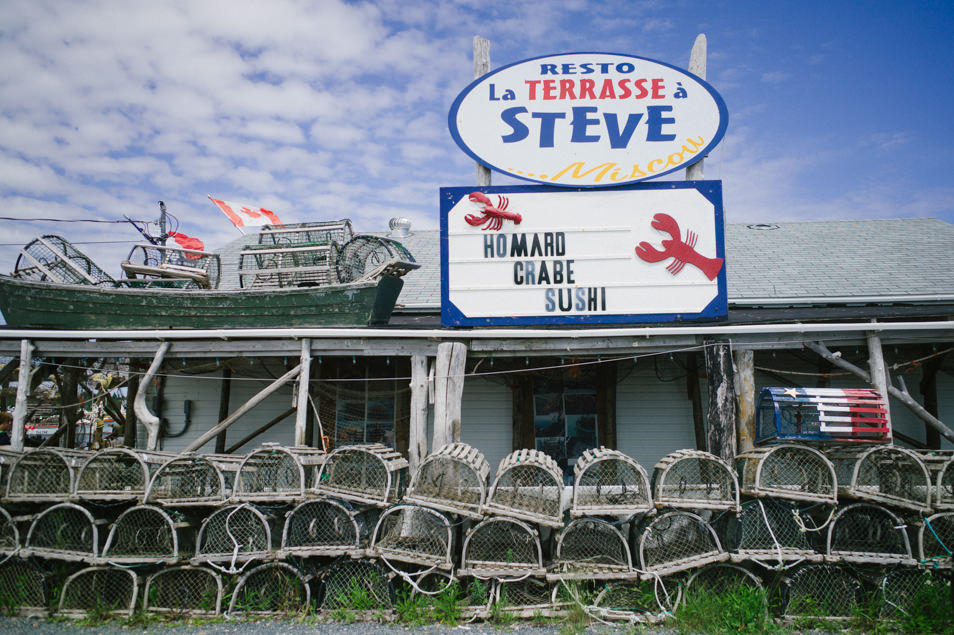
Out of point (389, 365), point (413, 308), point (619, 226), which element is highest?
point (619, 226)

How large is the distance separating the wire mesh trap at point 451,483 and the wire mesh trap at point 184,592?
2.24m

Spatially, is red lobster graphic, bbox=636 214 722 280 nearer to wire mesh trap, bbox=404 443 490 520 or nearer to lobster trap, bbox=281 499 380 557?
wire mesh trap, bbox=404 443 490 520

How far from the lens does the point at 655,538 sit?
6254 millimetres

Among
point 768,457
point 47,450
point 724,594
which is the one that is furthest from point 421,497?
point 47,450

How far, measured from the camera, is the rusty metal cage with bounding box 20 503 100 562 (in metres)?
6.29

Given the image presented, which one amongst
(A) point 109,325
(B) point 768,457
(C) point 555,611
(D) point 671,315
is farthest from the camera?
(A) point 109,325

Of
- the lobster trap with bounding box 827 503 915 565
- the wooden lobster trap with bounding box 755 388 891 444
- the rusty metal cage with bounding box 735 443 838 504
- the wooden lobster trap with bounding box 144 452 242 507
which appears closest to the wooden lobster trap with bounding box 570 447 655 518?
the rusty metal cage with bounding box 735 443 838 504

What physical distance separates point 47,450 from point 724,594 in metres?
7.66

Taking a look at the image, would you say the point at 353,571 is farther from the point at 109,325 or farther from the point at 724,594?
the point at 109,325

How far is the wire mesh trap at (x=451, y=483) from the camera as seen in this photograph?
6.28 metres

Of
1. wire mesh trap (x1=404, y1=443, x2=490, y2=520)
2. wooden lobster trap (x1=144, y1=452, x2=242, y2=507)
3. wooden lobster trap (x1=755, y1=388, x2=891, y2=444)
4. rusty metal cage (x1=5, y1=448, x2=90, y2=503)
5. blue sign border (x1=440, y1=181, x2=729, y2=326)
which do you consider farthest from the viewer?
blue sign border (x1=440, y1=181, x2=729, y2=326)

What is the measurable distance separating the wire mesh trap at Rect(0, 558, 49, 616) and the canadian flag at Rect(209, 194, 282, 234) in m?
5.41

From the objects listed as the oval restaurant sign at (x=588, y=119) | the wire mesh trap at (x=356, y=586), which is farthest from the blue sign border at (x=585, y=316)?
the wire mesh trap at (x=356, y=586)

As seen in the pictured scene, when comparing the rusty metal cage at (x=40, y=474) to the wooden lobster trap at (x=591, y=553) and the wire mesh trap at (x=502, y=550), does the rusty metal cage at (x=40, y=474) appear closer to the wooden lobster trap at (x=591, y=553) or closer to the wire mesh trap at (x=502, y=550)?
the wire mesh trap at (x=502, y=550)
